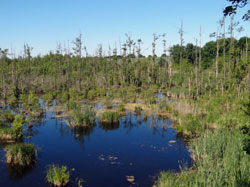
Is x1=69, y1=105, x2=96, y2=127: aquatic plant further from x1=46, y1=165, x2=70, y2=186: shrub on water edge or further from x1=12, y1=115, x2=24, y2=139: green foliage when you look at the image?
x1=46, y1=165, x2=70, y2=186: shrub on water edge

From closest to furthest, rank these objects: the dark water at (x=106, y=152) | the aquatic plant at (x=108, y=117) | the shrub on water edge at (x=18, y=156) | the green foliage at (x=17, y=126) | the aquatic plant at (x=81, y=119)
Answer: the dark water at (x=106, y=152) < the shrub on water edge at (x=18, y=156) < the green foliage at (x=17, y=126) < the aquatic plant at (x=81, y=119) < the aquatic plant at (x=108, y=117)

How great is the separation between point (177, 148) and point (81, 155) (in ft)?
15.9

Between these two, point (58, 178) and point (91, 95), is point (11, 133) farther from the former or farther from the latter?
point (91, 95)

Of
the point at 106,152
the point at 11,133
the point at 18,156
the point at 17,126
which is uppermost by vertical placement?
the point at 17,126

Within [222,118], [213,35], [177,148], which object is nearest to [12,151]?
[177,148]

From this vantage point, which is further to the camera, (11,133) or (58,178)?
(11,133)

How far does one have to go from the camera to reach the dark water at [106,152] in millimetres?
8746

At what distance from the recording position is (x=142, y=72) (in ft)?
129

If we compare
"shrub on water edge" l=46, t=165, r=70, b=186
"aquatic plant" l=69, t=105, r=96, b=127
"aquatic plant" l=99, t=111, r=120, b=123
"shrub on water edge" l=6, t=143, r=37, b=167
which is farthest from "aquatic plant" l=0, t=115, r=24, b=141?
"aquatic plant" l=99, t=111, r=120, b=123

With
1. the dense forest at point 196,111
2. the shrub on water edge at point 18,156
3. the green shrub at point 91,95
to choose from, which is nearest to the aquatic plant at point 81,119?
the dense forest at point 196,111

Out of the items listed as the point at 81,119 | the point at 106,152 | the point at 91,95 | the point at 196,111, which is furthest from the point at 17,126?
the point at 91,95

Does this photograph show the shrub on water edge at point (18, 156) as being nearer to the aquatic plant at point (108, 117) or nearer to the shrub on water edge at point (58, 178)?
the shrub on water edge at point (58, 178)

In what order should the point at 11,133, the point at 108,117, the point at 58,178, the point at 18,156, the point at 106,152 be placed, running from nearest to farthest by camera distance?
1. the point at 58,178
2. the point at 18,156
3. the point at 106,152
4. the point at 11,133
5. the point at 108,117

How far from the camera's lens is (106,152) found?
11297mm
